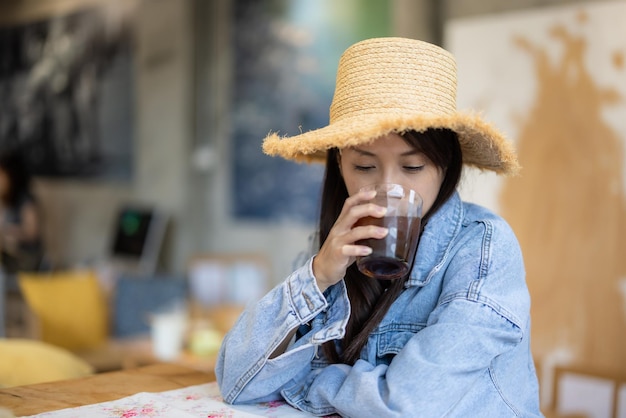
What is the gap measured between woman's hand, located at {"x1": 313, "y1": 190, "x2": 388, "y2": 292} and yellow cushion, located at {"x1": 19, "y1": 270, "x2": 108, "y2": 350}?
271 cm

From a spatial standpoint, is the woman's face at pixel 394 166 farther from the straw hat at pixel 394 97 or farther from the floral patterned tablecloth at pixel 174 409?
the floral patterned tablecloth at pixel 174 409

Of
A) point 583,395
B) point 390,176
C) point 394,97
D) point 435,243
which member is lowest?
point 583,395

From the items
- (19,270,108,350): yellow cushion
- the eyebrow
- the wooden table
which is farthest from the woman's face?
(19,270,108,350): yellow cushion

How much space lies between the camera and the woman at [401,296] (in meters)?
1.10

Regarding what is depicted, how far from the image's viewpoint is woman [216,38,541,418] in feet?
3.60

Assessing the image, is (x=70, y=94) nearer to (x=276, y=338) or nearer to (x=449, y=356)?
(x=276, y=338)

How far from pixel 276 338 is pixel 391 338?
21 centimetres

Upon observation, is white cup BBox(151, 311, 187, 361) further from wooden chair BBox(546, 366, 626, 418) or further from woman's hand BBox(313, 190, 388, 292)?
woman's hand BBox(313, 190, 388, 292)

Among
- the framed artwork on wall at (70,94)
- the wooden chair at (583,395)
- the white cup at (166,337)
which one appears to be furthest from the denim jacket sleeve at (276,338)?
the framed artwork on wall at (70,94)

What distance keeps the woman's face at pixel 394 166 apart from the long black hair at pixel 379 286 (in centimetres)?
2

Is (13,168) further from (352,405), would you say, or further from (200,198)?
(352,405)

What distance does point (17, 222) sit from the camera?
231 inches

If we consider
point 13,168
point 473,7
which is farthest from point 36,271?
point 473,7

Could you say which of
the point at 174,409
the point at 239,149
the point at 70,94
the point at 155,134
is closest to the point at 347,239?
the point at 174,409
